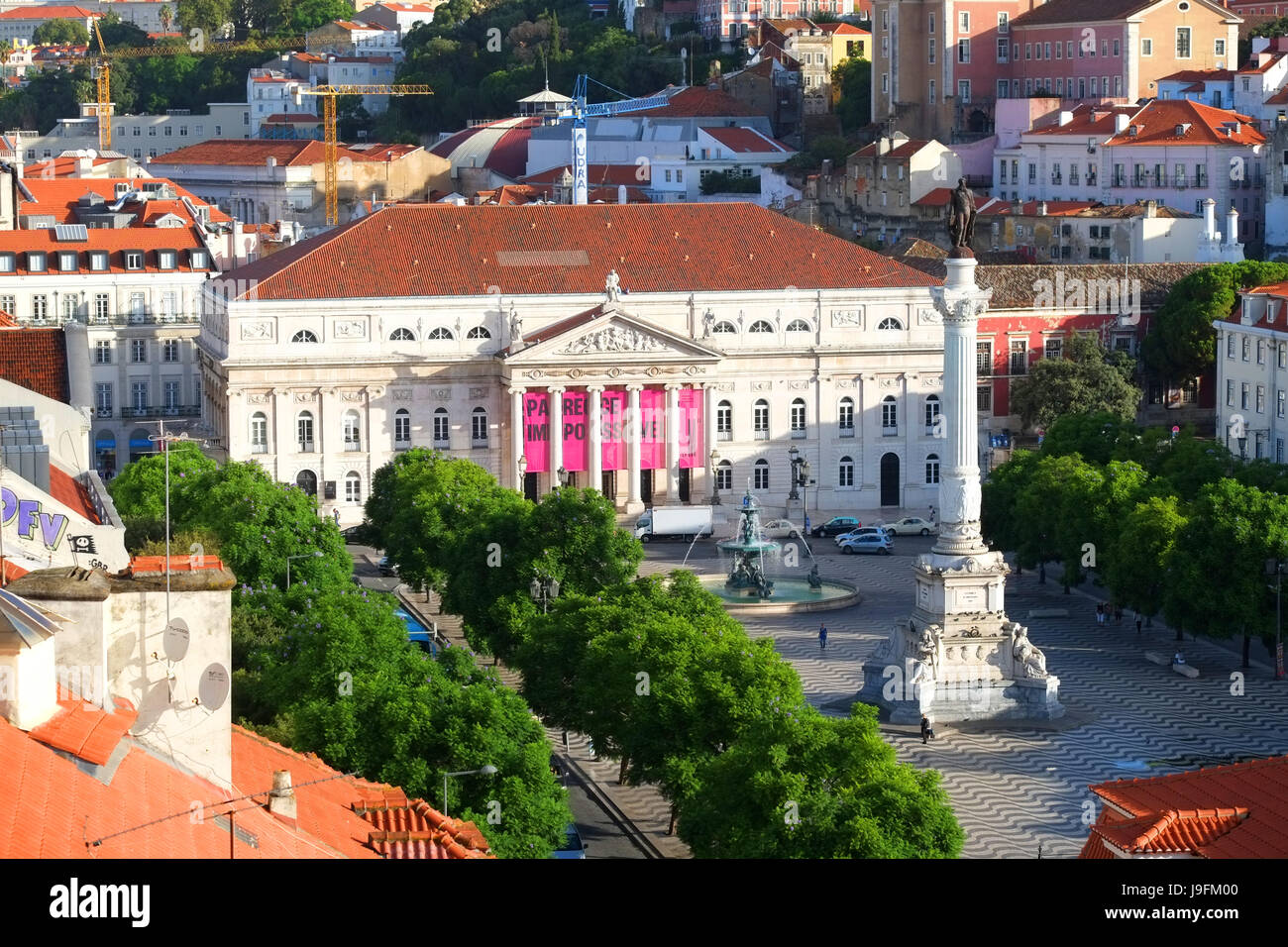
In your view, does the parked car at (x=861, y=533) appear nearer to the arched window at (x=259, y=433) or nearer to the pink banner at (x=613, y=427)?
the pink banner at (x=613, y=427)

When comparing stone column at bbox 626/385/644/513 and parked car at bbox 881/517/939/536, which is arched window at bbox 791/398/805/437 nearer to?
stone column at bbox 626/385/644/513

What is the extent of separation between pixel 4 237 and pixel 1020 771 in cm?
7262

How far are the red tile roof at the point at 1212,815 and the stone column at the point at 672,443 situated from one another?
7769cm

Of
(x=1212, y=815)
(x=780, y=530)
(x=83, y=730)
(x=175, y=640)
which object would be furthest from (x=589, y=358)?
(x=83, y=730)

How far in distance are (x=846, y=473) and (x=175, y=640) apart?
88.9 meters

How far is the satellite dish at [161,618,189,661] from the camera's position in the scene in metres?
27.6

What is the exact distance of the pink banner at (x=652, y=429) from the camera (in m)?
113

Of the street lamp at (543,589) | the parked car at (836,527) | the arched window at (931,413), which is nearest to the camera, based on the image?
the street lamp at (543,589)

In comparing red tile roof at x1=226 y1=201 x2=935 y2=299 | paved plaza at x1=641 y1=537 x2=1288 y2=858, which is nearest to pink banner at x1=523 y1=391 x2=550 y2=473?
red tile roof at x1=226 y1=201 x2=935 y2=299

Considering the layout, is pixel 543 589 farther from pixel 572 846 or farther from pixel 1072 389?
pixel 1072 389

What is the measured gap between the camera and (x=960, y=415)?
69312mm

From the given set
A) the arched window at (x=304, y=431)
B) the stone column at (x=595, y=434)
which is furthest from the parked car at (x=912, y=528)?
the arched window at (x=304, y=431)

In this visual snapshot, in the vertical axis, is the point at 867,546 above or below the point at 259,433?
below
